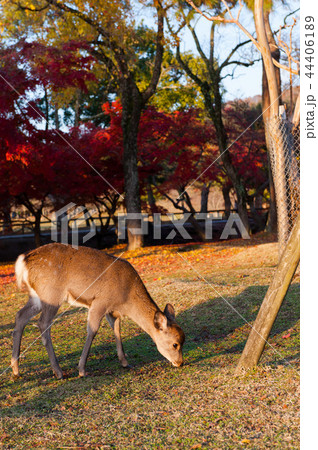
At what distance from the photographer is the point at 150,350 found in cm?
644

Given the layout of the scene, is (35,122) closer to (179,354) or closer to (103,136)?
(103,136)

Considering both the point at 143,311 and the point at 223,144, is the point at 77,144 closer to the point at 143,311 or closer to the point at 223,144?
the point at 223,144

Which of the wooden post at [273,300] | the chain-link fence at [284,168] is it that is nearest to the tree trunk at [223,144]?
the chain-link fence at [284,168]

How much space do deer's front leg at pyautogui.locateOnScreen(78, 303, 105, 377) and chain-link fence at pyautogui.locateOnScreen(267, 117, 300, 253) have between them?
4.84 meters

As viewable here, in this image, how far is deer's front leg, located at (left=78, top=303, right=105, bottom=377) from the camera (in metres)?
5.50

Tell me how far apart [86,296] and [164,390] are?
4.83 ft

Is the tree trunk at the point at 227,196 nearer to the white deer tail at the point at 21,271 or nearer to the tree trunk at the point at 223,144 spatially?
the tree trunk at the point at 223,144

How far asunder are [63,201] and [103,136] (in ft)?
10.5

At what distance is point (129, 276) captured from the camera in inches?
235

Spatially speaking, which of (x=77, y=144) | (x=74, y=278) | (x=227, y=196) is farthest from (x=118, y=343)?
(x=227, y=196)

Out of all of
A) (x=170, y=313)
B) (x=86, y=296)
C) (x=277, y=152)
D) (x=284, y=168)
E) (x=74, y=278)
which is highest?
(x=277, y=152)

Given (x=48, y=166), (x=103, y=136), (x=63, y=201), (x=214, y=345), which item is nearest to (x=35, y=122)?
(x=48, y=166)

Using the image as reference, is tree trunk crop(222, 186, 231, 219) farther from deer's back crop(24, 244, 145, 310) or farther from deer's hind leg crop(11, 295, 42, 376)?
deer's hind leg crop(11, 295, 42, 376)

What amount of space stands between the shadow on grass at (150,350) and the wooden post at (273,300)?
0.53m
